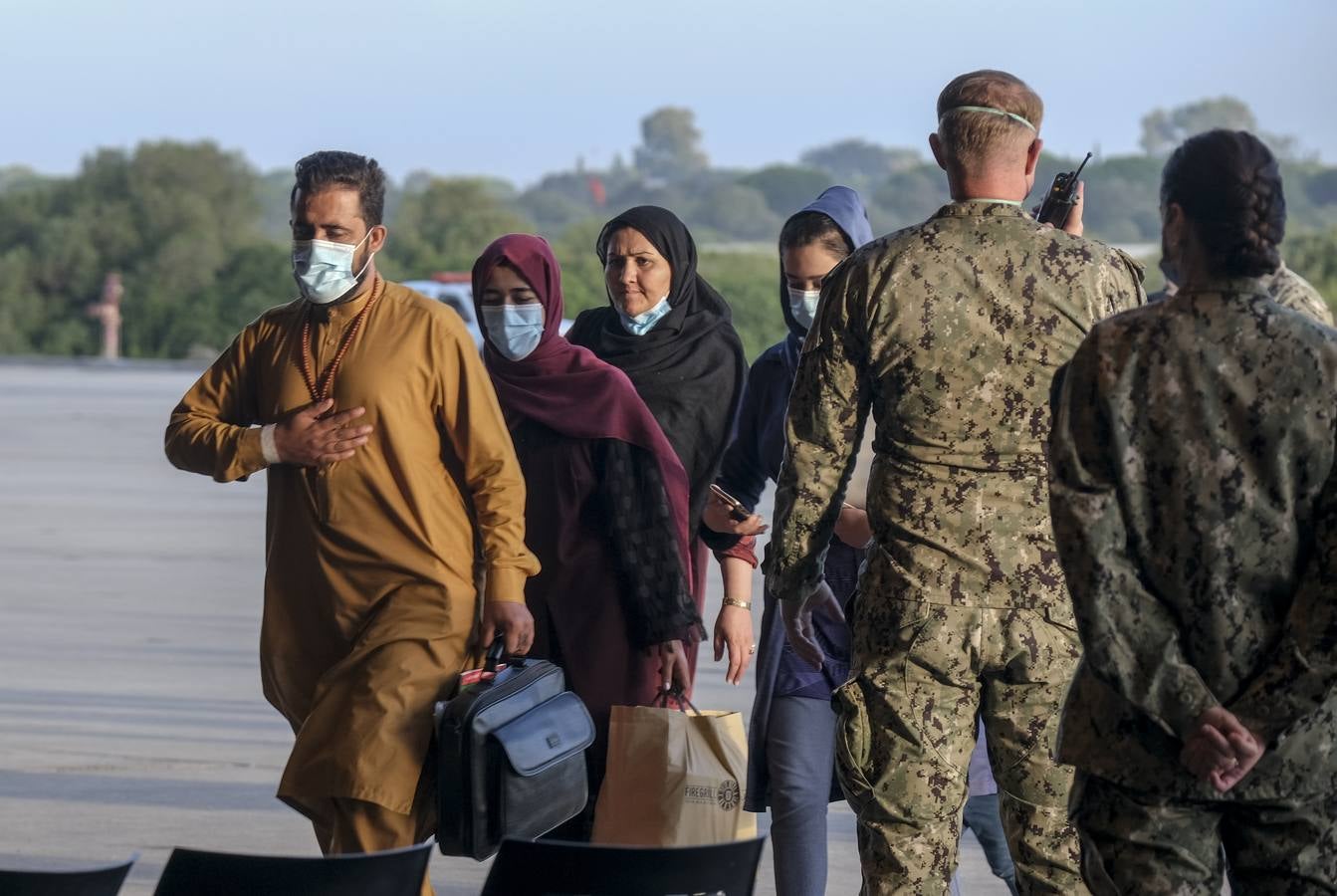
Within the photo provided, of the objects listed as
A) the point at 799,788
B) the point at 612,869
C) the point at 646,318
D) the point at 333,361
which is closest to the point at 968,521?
the point at 612,869

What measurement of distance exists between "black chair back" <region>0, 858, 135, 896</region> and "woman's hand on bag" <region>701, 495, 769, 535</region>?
2.24 meters

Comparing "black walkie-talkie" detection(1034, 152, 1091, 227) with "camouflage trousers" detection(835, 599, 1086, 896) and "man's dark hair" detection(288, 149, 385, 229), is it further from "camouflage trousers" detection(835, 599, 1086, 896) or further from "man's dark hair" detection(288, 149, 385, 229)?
"man's dark hair" detection(288, 149, 385, 229)

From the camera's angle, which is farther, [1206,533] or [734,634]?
[734,634]

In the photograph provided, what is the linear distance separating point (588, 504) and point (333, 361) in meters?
0.70

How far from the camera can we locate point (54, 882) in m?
3.03

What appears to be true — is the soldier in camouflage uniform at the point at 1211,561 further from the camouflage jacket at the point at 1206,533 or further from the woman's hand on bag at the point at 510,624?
the woman's hand on bag at the point at 510,624

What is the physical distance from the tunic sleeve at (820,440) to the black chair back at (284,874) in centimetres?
98

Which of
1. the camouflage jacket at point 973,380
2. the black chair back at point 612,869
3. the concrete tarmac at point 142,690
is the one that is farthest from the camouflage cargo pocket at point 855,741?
the concrete tarmac at point 142,690

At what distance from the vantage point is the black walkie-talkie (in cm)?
444

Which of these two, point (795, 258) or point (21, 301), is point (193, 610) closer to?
point (795, 258)

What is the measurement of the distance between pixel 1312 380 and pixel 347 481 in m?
2.13

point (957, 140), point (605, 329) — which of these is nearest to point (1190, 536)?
point (957, 140)

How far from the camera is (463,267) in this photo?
159 feet

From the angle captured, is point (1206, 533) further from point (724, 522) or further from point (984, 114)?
point (724, 522)
